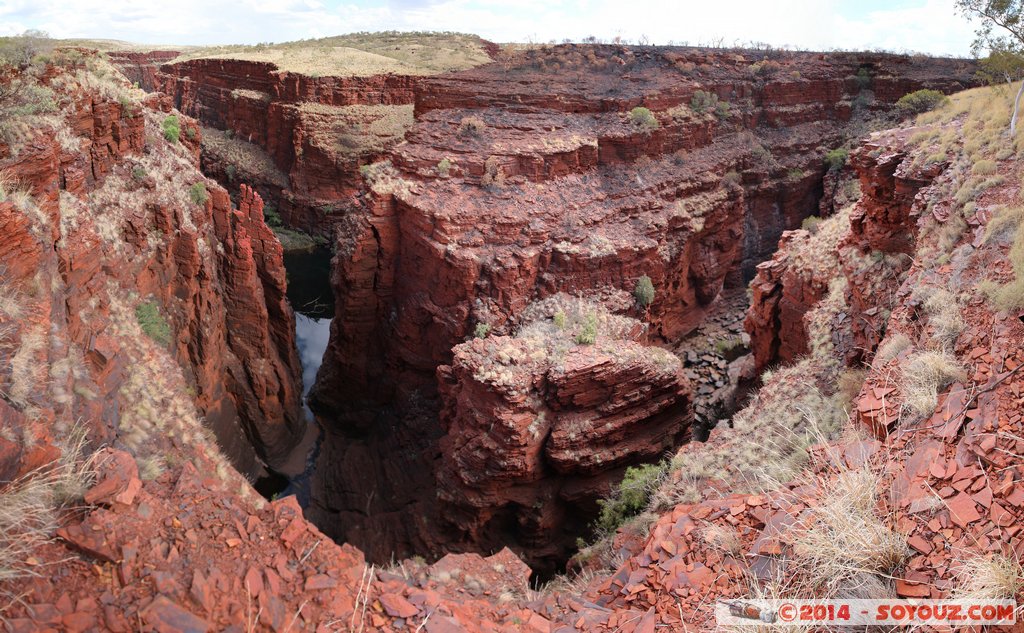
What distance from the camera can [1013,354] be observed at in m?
5.25

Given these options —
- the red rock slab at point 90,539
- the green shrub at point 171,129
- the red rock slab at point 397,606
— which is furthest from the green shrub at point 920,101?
the red rock slab at point 90,539

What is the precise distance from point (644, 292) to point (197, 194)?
42.9 feet

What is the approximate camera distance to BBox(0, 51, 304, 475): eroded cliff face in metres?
6.62

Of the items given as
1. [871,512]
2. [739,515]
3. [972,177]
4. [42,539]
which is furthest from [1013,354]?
[42,539]

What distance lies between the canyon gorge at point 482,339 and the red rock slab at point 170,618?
20mm

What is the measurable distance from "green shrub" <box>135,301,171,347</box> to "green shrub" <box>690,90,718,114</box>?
23.6 meters

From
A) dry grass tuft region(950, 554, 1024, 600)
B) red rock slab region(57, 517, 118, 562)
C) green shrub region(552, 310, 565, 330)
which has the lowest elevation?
green shrub region(552, 310, 565, 330)

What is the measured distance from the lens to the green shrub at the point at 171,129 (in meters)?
16.7

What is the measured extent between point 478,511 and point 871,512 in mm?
10601

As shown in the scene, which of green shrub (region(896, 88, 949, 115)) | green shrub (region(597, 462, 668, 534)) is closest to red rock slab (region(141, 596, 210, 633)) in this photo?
green shrub (region(597, 462, 668, 534))

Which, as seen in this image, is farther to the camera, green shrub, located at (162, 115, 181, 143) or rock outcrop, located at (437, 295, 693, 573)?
green shrub, located at (162, 115, 181, 143)

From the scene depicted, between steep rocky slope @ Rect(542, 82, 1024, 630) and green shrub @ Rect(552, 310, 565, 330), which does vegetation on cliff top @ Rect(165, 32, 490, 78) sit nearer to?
green shrub @ Rect(552, 310, 565, 330)

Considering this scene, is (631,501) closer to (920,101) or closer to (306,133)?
(920,101)

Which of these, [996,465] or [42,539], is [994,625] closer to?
[996,465]
